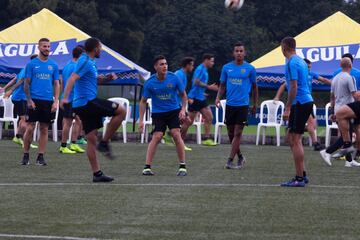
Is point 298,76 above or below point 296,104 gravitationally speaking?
above

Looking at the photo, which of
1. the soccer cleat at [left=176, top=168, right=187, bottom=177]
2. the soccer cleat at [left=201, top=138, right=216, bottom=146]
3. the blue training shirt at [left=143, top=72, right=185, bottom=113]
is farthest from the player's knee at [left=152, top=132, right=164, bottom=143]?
the soccer cleat at [left=201, top=138, right=216, bottom=146]

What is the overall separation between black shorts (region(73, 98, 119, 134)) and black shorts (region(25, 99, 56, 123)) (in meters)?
2.90

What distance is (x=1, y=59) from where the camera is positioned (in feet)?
85.5

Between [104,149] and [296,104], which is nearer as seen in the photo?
[296,104]

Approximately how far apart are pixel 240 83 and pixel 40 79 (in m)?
3.15

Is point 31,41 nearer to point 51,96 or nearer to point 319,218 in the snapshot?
point 51,96

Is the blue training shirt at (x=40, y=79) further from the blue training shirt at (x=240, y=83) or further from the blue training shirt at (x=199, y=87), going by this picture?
the blue training shirt at (x=199, y=87)

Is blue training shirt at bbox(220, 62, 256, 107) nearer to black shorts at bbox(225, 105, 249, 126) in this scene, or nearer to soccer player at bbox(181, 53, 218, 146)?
black shorts at bbox(225, 105, 249, 126)

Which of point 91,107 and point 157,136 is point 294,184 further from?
point 91,107

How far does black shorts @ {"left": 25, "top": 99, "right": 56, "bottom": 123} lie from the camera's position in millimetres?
15195

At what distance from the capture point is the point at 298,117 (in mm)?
12055

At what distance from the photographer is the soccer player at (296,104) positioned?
11906mm

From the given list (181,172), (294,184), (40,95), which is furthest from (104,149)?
(40,95)

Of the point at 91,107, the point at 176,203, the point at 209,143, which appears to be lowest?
the point at 176,203
